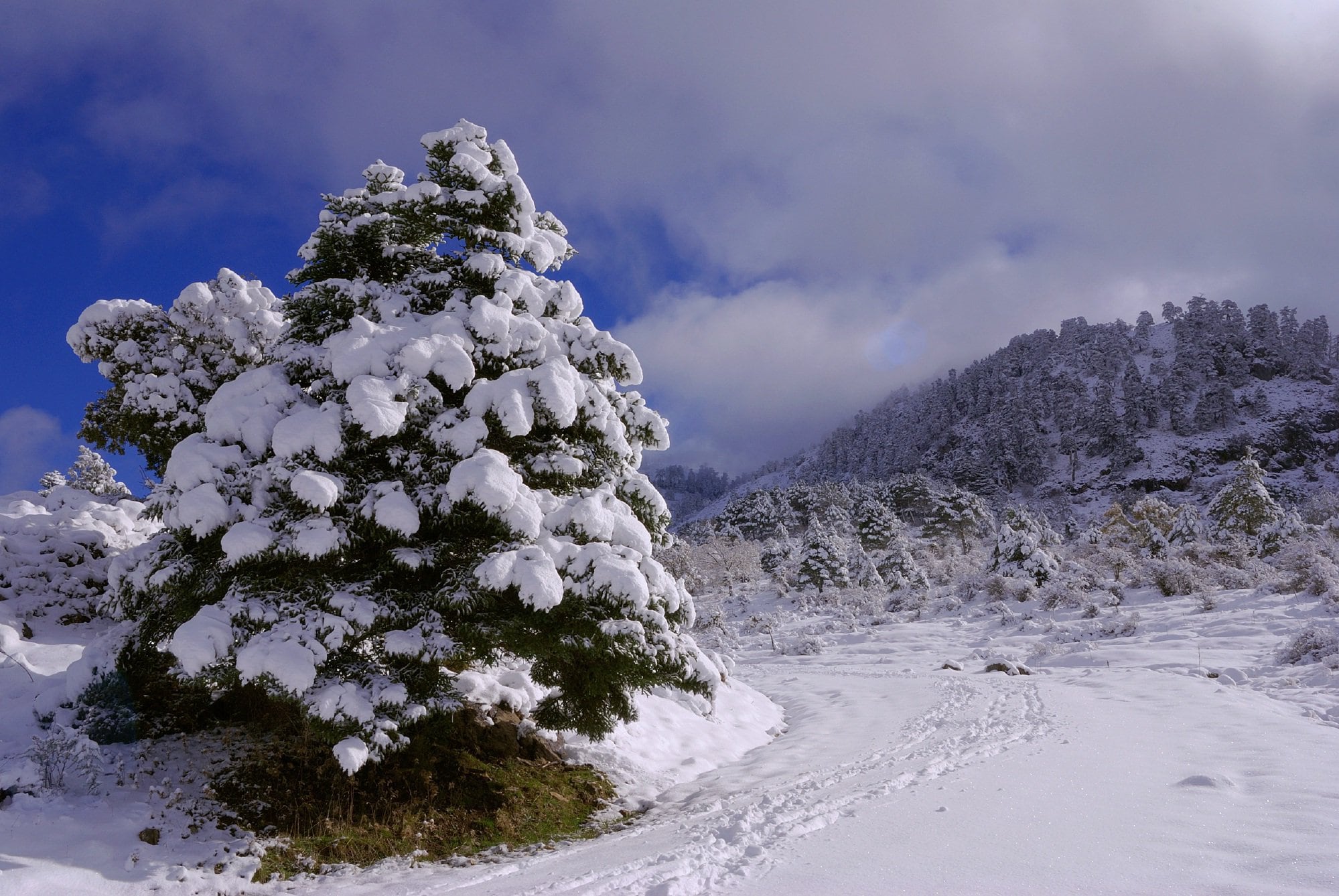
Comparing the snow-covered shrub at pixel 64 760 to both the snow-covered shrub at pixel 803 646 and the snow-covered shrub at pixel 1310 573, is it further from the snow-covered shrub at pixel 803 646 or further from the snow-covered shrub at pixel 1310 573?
the snow-covered shrub at pixel 1310 573

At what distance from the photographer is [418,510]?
586cm

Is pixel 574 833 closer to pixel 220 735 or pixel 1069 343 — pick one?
pixel 220 735

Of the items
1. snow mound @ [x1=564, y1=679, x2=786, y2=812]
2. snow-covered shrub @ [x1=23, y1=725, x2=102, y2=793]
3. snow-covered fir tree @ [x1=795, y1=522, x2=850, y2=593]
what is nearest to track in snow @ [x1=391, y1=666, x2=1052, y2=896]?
snow mound @ [x1=564, y1=679, x2=786, y2=812]

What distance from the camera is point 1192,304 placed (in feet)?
372

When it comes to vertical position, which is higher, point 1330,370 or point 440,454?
point 1330,370

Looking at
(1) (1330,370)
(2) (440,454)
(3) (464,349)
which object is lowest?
(2) (440,454)

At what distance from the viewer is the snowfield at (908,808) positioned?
3988 mm

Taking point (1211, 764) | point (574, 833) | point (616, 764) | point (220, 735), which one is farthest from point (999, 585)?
point (220, 735)

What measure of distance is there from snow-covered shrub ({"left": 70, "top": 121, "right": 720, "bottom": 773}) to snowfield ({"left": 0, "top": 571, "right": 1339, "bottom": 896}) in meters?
1.20

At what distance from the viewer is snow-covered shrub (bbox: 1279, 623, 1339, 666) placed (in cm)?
1245

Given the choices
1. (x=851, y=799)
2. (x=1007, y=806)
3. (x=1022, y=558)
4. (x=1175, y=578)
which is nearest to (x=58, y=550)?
(x=851, y=799)

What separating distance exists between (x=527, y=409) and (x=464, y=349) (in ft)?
3.25

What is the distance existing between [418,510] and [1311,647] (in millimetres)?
17362

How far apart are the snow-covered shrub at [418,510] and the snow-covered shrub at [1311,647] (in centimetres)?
1408
